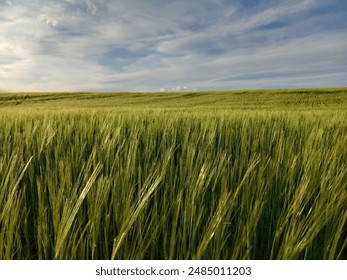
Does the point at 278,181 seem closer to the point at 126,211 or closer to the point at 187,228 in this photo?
the point at 187,228

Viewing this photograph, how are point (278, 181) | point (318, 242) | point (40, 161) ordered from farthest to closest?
point (40, 161) < point (278, 181) < point (318, 242)

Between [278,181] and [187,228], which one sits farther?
[278,181]

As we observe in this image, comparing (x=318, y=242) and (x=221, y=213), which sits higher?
(x=221, y=213)

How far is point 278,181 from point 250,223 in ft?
1.34

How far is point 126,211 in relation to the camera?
639 mm

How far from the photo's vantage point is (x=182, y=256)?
621mm

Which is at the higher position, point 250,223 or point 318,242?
point 250,223
